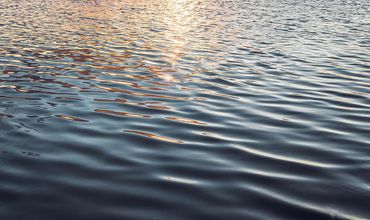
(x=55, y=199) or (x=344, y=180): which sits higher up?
(x=344, y=180)

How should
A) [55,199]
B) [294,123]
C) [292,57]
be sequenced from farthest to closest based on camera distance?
1. [292,57]
2. [294,123]
3. [55,199]

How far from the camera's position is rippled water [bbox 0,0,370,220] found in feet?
16.9

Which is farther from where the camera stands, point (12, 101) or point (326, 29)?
point (326, 29)

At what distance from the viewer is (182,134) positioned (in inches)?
307

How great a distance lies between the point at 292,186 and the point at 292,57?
490 inches

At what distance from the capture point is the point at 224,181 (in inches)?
229

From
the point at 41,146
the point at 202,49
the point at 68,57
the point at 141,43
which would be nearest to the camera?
the point at 41,146

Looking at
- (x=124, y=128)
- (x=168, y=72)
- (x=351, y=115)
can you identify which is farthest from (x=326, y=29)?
(x=124, y=128)

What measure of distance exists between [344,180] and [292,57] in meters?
12.1

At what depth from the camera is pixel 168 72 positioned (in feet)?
45.5

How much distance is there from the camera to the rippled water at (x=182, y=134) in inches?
203

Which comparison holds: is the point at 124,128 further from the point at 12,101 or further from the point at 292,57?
the point at 292,57

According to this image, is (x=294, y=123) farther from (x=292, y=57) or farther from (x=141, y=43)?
(x=141, y=43)

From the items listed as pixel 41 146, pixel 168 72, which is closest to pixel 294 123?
pixel 41 146
